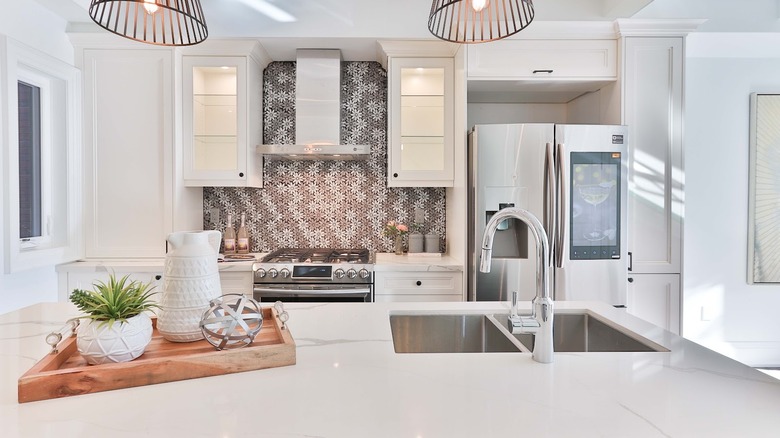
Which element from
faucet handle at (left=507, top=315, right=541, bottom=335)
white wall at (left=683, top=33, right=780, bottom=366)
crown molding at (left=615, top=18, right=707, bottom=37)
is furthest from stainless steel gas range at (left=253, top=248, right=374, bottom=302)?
white wall at (left=683, top=33, right=780, bottom=366)

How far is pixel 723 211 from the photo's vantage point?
140 inches

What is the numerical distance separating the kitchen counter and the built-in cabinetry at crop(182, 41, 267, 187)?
1931 millimetres

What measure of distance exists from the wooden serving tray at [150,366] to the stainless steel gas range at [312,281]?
158 centimetres

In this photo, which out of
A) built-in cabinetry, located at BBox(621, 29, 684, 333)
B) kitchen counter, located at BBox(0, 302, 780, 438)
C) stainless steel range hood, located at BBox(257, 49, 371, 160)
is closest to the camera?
kitchen counter, located at BBox(0, 302, 780, 438)

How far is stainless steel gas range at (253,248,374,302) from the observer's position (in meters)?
2.77

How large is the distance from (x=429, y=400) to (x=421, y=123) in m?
2.43

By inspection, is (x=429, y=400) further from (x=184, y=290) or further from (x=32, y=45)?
(x=32, y=45)

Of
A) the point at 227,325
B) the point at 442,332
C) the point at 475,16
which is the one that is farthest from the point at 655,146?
the point at 227,325

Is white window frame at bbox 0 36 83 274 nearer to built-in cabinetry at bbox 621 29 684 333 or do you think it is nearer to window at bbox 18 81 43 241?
window at bbox 18 81 43 241

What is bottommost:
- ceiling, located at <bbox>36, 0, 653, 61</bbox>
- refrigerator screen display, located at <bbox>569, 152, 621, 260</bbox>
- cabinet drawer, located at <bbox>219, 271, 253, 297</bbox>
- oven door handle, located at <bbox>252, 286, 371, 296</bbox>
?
oven door handle, located at <bbox>252, 286, 371, 296</bbox>

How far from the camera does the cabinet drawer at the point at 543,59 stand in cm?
282

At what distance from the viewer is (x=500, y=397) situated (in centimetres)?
92

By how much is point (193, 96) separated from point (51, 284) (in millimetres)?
1464

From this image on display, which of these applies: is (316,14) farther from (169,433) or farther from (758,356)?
(758,356)
